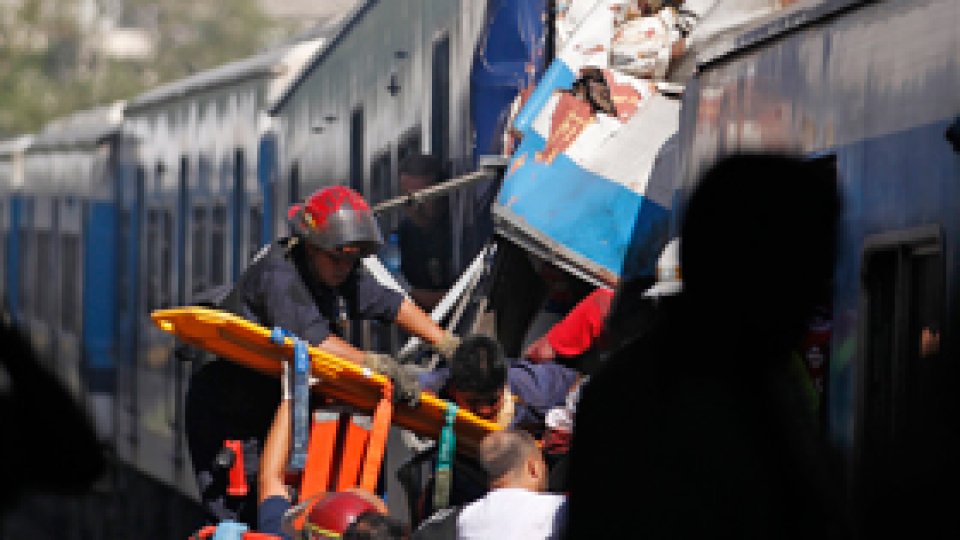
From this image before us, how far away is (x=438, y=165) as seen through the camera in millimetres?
10250

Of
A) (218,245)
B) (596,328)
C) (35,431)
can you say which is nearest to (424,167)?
(596,328)

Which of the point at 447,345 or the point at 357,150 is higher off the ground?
the point at 357,150

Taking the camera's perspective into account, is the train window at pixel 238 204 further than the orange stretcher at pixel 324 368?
Yes

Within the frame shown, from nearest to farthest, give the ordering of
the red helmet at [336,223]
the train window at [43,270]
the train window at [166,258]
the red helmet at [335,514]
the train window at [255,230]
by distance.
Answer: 1. the red helmet at [335,514]
2. the red helmet at [336,223]
3. the train window at [255,230]
4. the train window at [166,258]
5. the train window at [43,270]

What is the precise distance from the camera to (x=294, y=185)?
44.6ft

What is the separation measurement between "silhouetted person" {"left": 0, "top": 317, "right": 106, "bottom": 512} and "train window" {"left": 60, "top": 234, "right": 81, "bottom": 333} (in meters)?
17.8

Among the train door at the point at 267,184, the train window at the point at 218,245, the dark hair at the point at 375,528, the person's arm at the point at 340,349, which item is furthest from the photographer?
the train window at the point at 218,245

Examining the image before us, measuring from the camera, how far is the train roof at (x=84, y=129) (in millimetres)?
20297

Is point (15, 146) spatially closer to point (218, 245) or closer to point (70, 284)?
point (70, 284)

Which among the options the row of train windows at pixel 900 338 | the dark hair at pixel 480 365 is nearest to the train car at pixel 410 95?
the dark hair at pixel 480 365

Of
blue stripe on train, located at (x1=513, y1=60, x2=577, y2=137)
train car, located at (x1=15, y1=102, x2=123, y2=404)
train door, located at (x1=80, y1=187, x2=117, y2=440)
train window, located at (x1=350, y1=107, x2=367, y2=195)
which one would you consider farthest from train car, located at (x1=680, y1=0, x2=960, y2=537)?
train door, located at (x1=80, y1=187, x2=117, y2=440)

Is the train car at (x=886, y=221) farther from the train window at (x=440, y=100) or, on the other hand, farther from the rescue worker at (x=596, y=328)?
the train window at (x=440, y=100)

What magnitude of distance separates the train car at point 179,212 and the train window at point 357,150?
203cm

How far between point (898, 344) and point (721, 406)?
50 centimetres
